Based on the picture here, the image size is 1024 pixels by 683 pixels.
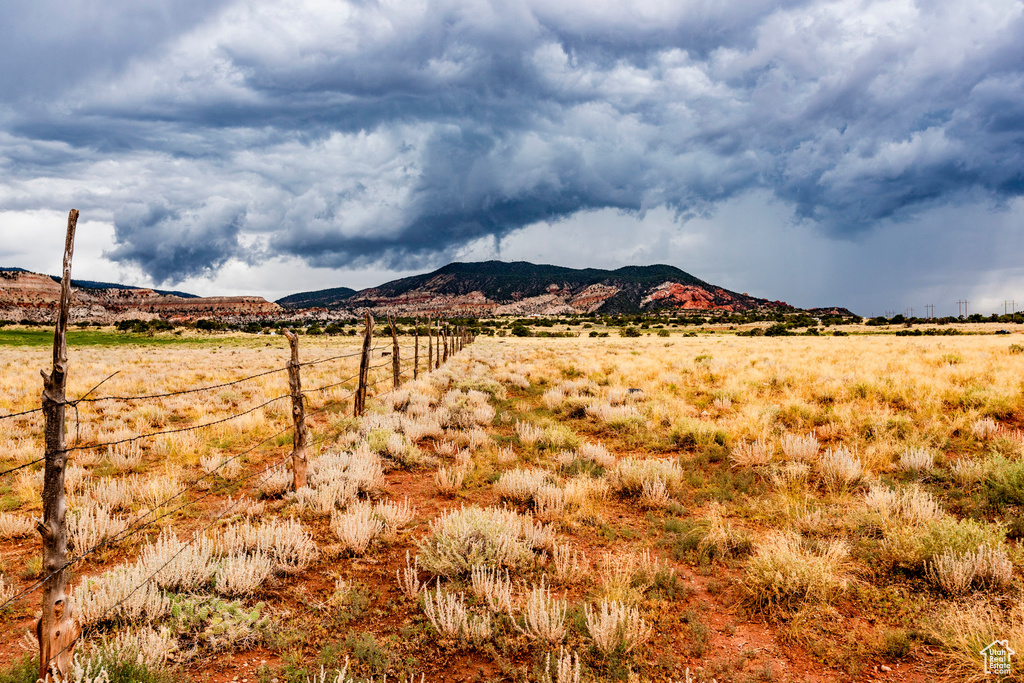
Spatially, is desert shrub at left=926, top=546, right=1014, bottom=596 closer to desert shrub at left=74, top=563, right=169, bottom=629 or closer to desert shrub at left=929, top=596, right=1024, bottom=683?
desert shrub at left=929, top=596, right=1024, bottom=683

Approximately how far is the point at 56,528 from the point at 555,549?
13.7 ft

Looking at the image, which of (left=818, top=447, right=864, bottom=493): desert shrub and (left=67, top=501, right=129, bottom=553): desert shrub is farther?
(left=818, top=447, right=864, bottom=493): desert shrub

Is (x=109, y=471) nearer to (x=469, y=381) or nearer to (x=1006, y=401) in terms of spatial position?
(x=469, y=381)

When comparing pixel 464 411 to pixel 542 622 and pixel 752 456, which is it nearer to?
pixel 752 456

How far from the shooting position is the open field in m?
3.71

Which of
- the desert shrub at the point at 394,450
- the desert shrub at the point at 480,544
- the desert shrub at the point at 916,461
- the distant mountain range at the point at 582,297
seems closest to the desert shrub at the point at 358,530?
the desert shrub at the point at 480,544

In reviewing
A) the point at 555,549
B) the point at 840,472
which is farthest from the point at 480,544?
the point at 840,472

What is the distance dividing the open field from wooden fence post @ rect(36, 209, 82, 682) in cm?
21

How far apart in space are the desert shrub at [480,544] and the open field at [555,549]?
1.3 inches

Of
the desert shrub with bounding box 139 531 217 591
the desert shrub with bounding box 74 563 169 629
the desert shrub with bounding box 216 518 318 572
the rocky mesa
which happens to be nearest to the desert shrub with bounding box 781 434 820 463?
the desert shrub with bounding box 216 518 318 572

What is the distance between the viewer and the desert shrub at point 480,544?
15.7 ft

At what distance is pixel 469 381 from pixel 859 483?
11.4 m

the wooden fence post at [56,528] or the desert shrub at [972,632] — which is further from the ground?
the wooden fence post at [56,528]

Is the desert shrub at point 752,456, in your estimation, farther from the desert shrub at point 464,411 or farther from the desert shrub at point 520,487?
the desert shrub at point 464,411
